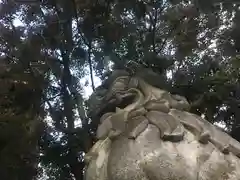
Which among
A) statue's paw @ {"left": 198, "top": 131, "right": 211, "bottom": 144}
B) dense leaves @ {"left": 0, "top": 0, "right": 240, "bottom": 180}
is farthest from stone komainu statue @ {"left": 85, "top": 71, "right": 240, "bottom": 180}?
dense leaves @ {"left": 0, "top": 0, "right": 240, "bottom": 180}

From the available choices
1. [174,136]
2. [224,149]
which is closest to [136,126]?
[174,136]

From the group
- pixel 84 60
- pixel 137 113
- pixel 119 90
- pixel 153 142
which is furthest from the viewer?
pixel 84 60

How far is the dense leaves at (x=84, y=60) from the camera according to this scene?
2004 millimetres

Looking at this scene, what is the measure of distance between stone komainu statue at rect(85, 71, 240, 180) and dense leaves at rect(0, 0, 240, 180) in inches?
10.9

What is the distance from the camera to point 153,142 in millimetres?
1366

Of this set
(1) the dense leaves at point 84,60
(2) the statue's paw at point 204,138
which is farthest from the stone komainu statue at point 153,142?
(1) the dense leaves at point 84,60

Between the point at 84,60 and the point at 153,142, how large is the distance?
1156mm

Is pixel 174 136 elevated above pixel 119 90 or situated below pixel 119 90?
below

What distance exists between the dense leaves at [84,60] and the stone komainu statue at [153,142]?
10.9 inches

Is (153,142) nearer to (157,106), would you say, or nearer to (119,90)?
(157,106)

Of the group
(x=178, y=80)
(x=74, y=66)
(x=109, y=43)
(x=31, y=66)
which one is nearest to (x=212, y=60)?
(x=178, y=80)

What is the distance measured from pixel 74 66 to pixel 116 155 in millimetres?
1148

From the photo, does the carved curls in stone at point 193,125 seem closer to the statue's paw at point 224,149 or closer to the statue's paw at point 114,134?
the statue's paw at point 224,149

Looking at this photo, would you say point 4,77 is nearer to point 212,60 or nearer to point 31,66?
point 31,66
